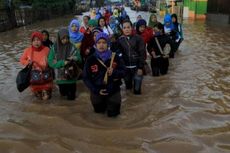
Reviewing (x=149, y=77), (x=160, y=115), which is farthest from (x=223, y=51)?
(x=160, y=115)

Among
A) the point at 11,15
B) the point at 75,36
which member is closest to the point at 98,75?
the point at 75,36

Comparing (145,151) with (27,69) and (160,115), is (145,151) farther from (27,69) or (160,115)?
(27,69)

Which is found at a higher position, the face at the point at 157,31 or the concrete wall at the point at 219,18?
the face at the point at 157,31

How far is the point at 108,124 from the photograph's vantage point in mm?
6121

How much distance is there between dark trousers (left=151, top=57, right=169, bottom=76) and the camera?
9430 mm

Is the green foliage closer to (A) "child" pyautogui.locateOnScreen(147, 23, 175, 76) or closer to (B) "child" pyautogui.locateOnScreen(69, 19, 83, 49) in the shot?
(A) "child" pyautogui.locateOnScreen(147, 23, 175, 76)

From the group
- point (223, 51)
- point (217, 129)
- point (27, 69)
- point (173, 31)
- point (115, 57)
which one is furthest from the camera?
point (223, 51)

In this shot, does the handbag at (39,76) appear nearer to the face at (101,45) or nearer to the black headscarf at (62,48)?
the black headscarf at (62,48)

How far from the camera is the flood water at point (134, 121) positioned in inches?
208

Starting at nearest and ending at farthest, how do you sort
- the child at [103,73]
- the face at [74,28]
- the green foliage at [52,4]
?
the child at [103,73] < the face at [74,28] < the green foliage at [52,4]

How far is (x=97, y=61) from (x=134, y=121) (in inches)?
45.0

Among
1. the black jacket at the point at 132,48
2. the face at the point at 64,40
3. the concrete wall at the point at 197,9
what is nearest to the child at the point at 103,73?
the face at the point at 64,40

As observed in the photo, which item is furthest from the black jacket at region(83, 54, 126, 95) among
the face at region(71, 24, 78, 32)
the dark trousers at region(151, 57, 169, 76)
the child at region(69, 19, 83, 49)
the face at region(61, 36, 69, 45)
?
the dark trousers at region(151, 57, 169, 76)

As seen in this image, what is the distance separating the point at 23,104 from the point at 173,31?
261 inches
